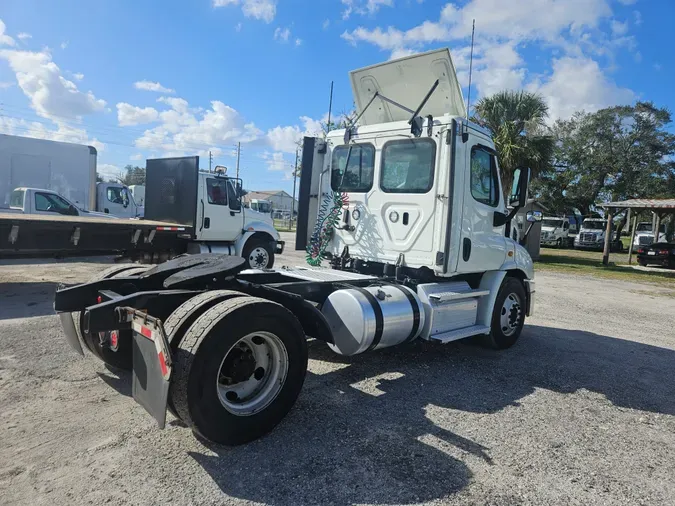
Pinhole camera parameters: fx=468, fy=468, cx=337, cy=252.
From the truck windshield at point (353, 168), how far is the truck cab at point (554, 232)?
3149cm

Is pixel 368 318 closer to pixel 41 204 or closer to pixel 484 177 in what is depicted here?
pixel 484 177

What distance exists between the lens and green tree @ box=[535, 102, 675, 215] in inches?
1451

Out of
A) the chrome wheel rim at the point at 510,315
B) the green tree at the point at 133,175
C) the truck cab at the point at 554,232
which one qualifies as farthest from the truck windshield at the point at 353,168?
the green tree at the point at 133,175

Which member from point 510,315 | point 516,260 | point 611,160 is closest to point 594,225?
point 611,160

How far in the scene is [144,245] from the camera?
10086 mm

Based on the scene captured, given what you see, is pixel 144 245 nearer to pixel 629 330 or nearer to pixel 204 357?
pixel 204 357

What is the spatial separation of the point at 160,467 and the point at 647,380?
544 cm

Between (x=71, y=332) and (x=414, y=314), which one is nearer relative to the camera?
(x=71, y=332)

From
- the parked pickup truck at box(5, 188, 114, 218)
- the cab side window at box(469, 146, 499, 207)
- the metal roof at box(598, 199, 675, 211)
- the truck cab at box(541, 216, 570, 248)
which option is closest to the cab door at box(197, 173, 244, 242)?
the parked pickup truck at box(5, 188, 114, 218)

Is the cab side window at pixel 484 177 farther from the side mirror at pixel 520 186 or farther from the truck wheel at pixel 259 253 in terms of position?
the truck wheel at pixel 259 253

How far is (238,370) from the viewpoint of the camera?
3.50 meters

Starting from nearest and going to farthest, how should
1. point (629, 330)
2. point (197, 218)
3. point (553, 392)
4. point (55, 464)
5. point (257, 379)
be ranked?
1. point (55, 464)
2. point (257, 379)
3. point (553, 392)
4. point (629, 330)
5. point (197, 218)

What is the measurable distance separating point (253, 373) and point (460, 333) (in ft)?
9.35

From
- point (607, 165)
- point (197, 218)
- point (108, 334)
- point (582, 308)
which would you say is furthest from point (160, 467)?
point (607, 165)
